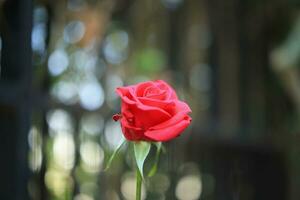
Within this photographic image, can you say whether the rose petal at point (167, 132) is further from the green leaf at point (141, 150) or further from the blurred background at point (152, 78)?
the blurred background at point (152, 78)

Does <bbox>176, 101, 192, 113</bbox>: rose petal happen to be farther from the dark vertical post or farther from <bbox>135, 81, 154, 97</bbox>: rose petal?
the dark vertical post

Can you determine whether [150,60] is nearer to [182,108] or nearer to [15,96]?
[15,96]

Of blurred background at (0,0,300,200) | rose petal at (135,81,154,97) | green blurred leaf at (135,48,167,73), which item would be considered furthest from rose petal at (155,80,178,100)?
green blurred leaf at (135,48,167,73)

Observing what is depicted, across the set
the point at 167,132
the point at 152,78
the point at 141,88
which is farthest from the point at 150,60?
the point at 167,132

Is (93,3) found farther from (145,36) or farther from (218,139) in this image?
(218,139)

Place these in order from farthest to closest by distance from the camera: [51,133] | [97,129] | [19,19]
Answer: [97,129], [51,133], [19,19]

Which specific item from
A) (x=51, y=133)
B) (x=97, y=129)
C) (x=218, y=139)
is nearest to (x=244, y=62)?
(x=218, y=139)
